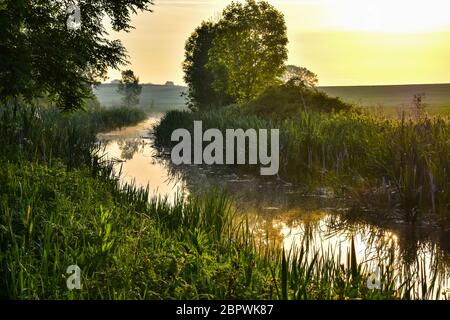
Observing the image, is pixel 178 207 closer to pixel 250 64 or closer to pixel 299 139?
pixel 299 139

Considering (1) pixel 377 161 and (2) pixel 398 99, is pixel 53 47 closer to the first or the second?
(1) pixel 377 161

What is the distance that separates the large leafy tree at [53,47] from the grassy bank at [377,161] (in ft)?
17.3

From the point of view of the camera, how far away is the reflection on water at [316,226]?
7629mm

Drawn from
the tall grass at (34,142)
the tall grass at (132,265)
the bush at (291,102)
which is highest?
the bush at (291,102)

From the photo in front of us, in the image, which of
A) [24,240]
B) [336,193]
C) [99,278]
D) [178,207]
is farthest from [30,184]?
[336,193]

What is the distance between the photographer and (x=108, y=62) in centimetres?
1559

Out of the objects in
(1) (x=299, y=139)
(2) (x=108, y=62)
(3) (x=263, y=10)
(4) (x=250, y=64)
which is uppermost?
(3) (x=263, y=10)

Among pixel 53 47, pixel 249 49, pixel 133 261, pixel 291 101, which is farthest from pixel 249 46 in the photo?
pixel 133 261

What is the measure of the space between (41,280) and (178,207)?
3737mm

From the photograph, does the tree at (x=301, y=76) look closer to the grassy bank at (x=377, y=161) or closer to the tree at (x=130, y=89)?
the grassy bank at (x=377, y=161)

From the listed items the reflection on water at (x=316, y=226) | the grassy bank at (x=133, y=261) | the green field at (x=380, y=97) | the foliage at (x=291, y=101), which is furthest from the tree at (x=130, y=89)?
the grassy bank at (x=133, y=261)
